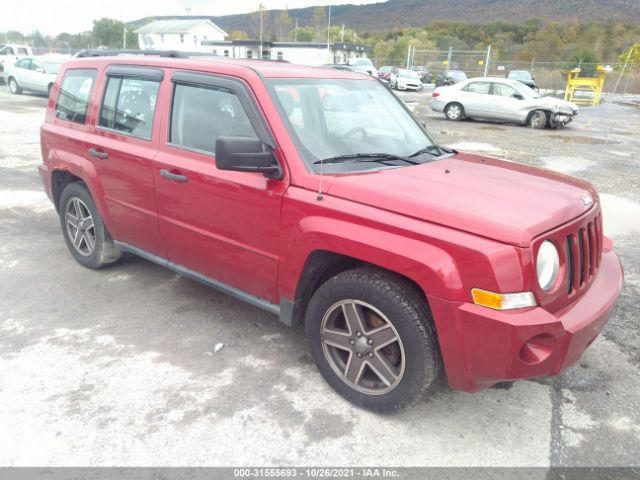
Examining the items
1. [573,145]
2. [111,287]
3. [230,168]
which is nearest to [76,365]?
[111,287]

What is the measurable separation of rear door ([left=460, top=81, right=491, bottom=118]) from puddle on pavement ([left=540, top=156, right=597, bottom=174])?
19.7 feet

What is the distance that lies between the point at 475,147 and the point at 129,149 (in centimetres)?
974

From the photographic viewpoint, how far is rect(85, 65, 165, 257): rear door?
3668 mm

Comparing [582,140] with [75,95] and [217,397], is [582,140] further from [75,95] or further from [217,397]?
[217,397]

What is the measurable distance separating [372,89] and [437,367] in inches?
89.5

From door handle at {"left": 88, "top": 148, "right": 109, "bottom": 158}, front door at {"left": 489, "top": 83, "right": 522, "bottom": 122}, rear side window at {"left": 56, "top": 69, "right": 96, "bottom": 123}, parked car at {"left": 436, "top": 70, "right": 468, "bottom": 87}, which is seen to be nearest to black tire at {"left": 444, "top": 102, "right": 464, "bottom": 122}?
front door at {"left": 489, "top": 83, "right": 522, "bottom": 122}

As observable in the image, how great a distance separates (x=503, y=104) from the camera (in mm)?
16094

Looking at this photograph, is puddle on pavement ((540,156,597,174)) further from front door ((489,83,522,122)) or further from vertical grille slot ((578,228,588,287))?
vertical grille slot ((578,228,588,287))

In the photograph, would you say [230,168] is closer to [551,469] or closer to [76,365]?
[76,365]

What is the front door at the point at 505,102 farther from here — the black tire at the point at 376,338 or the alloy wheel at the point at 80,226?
the black tire at the point at 376,338

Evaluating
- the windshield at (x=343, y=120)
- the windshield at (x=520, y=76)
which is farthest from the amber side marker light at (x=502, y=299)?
the windshield at (x=520, y=76)

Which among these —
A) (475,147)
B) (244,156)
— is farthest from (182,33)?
(244,156)

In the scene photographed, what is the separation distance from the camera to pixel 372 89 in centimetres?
388

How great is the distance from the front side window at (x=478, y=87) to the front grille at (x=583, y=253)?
1478 cm
